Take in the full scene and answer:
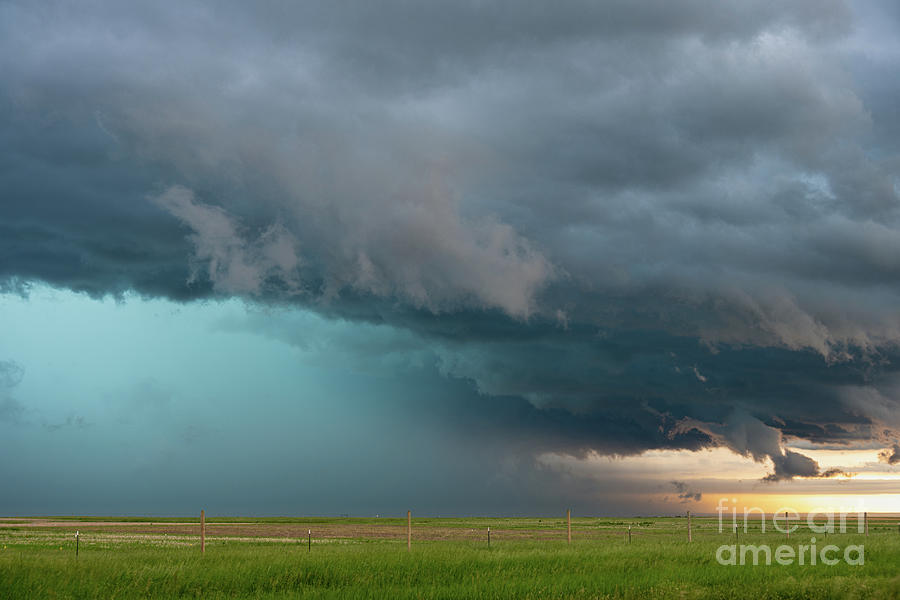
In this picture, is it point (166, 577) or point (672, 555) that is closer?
point (166, 577)

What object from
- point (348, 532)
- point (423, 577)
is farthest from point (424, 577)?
point (348, 532)

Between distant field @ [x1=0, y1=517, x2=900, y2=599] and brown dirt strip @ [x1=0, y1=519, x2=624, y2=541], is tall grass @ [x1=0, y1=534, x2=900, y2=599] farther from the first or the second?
brown dirt strip @ [x1=0, y1=519, x2=624, y2=541]

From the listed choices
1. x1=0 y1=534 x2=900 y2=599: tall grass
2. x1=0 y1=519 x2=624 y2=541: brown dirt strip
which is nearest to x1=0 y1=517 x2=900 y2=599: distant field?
x1=0 y1=534 x2=900 y2=599: tall grass

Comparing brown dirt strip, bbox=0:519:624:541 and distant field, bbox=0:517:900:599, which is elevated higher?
distant field, bbox=0:517:900:599

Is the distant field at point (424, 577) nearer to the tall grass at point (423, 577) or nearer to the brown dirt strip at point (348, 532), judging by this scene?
the tall grass at point (423, 577)

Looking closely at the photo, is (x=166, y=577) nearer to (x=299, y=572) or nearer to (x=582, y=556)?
(x=299, y=572)

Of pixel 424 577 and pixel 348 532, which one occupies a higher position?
pixel 424 577

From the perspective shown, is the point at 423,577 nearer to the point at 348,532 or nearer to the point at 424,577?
the point at 424,577

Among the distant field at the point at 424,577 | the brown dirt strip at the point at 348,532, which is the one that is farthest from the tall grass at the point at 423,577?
the brown dirt strip at the point at 348,532

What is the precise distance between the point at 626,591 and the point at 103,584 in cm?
1571

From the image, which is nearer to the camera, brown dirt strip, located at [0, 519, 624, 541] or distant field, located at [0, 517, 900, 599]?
distant field, located at [0, 517, 900, 599]

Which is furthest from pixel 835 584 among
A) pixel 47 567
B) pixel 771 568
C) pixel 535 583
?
pixel 47 567

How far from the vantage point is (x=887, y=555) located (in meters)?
32.4

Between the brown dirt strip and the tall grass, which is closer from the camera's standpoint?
the tall grass
